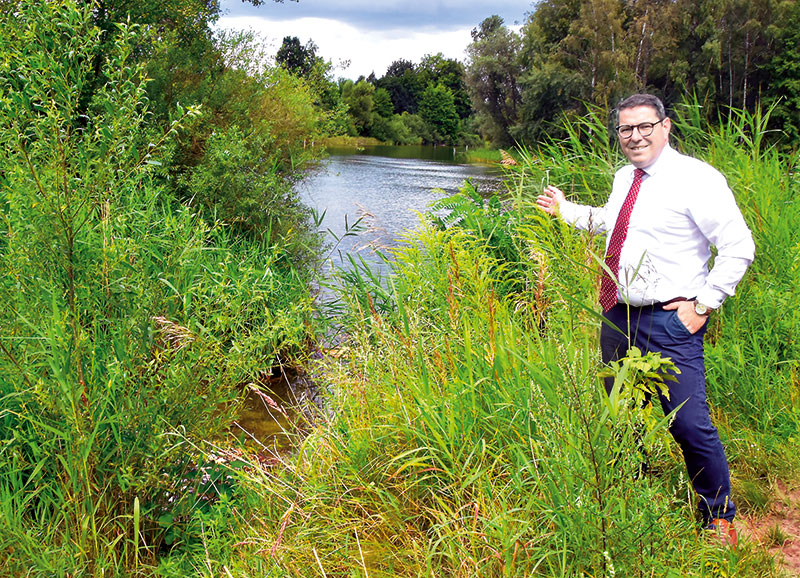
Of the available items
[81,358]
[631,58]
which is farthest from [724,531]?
[631,58]

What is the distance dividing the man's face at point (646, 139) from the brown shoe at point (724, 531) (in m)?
1.46

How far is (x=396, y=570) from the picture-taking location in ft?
7.59

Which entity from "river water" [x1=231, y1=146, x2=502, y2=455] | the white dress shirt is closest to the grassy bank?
the white dress shirt

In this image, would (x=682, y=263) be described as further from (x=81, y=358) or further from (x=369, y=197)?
(x=369, y=197)

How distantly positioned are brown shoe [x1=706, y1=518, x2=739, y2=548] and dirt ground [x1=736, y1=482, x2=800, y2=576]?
4 cm

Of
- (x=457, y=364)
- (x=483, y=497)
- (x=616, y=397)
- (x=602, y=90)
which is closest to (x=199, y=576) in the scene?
(x=483, y=497)

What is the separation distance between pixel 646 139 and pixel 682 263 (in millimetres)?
561

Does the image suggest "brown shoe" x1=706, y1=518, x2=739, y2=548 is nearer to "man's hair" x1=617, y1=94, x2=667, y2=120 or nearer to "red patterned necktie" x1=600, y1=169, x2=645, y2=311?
"red patterned necktie" x1=600, y1=169, x2=645, y2=311

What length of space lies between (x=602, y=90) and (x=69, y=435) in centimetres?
3754

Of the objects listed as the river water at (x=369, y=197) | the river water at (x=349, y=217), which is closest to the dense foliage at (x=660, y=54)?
the river water at (x=369, y=197)

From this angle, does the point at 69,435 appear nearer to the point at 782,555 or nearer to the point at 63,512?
the point at 63,512

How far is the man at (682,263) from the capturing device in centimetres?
247

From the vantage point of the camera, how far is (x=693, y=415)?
2.47 metres

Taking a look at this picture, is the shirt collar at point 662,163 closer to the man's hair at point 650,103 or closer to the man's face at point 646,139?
the man's face at point 646,139
